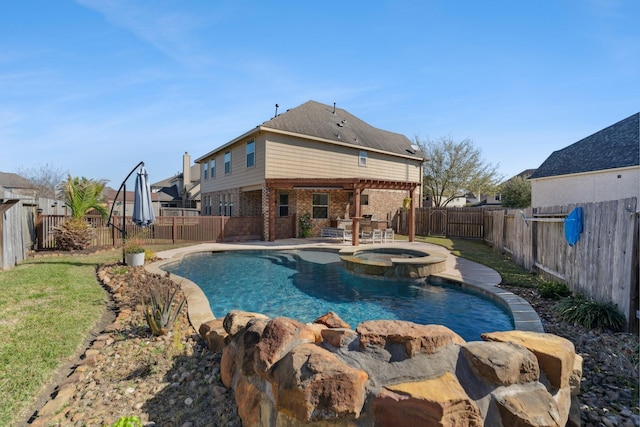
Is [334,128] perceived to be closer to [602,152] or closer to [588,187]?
[588,187]

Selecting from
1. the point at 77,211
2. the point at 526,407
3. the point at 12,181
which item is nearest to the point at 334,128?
the point at 77,211

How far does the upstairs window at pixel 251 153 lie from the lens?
1766 cm

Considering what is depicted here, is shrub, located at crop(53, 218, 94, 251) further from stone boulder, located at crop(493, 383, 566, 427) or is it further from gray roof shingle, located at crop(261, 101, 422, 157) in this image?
stone boulder, located at crop(493, 383, 566, 427)

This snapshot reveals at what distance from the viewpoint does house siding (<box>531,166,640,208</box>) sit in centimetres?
1658

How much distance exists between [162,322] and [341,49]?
9677 millimetres

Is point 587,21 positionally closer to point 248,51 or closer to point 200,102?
point 248,51

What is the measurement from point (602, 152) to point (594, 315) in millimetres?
19954

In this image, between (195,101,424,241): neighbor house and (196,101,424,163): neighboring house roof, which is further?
(196,101,424,163): neighboring house roof

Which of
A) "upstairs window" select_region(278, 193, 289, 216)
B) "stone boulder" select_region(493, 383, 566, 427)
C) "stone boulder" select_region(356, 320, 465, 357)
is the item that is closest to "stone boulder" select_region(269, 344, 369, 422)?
"stone boulder" select_region(356, 320, 465, 357)

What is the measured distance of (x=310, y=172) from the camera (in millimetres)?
18266

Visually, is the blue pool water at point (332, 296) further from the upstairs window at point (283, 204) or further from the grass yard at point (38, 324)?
the upstairs window at point (283, 204)

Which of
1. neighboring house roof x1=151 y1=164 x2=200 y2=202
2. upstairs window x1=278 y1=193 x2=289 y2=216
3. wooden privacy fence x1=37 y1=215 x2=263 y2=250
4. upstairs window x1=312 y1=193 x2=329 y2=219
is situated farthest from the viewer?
neighboring house roof x1=151 y1=164 x2=200 y2=202

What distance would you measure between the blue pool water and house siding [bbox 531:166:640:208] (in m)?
16.2

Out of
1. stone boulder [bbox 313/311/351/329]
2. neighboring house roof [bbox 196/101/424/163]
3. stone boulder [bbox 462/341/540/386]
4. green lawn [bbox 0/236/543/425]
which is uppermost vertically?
neighboring house roof [bbox 196/101/424/163]
